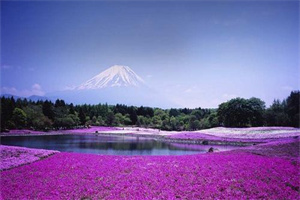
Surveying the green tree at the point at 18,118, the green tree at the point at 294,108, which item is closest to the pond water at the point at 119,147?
the green tree at the point at 18,118

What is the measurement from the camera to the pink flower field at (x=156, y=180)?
11555 millimetres

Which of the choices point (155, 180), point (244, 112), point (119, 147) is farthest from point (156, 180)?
point (244, 112)

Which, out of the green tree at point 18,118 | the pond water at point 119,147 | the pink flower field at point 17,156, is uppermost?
the green tree at point 18,118

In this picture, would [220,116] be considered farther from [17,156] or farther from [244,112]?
[17,156]

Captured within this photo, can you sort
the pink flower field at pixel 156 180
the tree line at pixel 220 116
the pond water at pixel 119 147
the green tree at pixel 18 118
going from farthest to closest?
the green tree at pixel 18 118
the tree line at pixel 220 116
the pond water at pixel 119 147
the pink flower field at pixel 156 180

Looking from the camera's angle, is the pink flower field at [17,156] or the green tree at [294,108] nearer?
the pink flower field at [17,156]

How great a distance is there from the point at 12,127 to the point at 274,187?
71968 mm

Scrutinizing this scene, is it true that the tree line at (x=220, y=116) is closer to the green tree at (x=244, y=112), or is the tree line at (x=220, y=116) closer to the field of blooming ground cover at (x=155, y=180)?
the green tree at (x=244, y=112)

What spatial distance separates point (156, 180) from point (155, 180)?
0.06 meters

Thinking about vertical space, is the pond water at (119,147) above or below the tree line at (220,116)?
below

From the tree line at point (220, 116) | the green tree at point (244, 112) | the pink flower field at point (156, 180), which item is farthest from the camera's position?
the green tree at point (244, 112)

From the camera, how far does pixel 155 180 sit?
45.2 feet

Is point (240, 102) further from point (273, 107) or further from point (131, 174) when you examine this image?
point (131, 174)

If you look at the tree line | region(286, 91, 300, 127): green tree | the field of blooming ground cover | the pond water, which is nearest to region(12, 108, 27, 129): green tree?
the tree line
